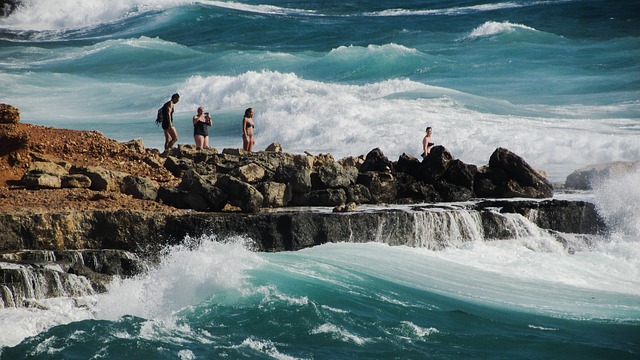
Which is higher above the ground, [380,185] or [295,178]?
[295,178]

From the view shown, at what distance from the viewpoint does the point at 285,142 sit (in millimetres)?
27219

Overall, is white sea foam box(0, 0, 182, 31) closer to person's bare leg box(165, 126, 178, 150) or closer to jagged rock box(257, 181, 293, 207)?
person's bare leg box(165, 126, 178, 150)

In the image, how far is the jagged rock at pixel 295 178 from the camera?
15906 mm

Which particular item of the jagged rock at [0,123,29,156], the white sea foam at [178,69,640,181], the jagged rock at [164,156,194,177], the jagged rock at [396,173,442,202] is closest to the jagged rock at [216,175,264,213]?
the jagged rock at [164,156,194,177]

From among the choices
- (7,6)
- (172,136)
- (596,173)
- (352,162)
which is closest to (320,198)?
(352,162)

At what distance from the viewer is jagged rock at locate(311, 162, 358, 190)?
→ 16219 millimetres

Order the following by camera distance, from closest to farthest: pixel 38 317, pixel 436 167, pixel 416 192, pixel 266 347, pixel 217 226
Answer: pixel 266 347 < pixel 38 317 < pixel 217 226 < pixel 416 192 < pixel 436 167

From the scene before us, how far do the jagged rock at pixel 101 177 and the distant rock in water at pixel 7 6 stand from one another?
4165 centimetres

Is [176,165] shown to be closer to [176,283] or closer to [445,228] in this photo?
[445,228]

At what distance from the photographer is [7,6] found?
53.6 meters

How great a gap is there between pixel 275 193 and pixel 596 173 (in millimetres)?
7581

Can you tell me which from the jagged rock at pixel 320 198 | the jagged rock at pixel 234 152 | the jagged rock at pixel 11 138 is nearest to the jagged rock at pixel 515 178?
the jagged rock at pixel 320 198

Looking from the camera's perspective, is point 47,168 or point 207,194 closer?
point 207,194

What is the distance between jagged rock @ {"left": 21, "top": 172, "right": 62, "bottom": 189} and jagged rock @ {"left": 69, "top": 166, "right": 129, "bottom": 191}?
52cm
